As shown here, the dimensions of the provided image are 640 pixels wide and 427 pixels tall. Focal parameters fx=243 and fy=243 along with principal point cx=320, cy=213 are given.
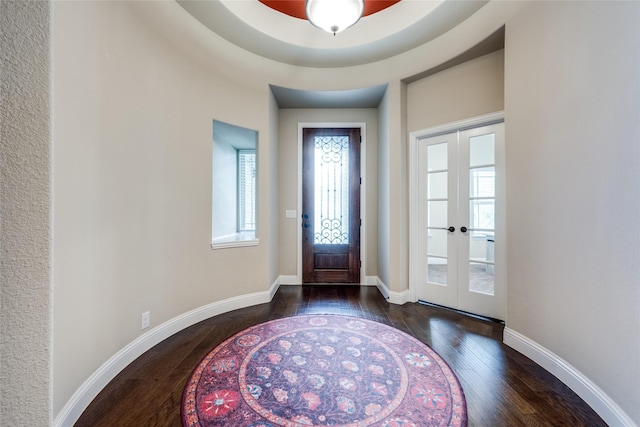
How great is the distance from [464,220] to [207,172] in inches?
107

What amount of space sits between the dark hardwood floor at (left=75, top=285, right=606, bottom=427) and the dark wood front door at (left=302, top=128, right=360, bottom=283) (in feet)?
3.04

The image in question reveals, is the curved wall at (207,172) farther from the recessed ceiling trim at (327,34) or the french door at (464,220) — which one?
the french door at (464,220)

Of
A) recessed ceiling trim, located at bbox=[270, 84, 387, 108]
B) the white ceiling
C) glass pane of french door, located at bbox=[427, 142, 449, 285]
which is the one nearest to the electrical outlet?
the white ceiling

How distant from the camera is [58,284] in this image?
1192 mm

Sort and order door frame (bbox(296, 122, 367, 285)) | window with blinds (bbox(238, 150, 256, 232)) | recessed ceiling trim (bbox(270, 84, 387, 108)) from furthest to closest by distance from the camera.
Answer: window with blinds (bbox(238, 150, 256, 232))
door frame (bbox(296, 122, 367, 285))
recessed ceiling trim (bbox(270, 84, 387, 108))

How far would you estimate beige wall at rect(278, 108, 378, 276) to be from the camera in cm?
359

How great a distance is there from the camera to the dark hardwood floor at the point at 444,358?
1.30 m

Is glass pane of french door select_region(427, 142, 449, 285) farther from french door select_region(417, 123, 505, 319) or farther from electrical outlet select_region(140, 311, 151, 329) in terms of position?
electrical outlet select_region(140, 311, 151, 329)

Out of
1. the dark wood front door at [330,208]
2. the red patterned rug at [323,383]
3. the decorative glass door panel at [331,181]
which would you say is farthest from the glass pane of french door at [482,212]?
the decorative glass door panel at [331,181]

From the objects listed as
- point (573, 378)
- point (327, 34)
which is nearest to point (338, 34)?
point (327, 34)

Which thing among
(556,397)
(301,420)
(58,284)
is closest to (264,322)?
(301,420)

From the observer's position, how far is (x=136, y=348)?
180cm

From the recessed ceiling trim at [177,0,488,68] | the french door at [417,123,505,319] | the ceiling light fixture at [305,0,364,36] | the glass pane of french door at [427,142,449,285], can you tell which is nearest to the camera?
the ceiling light fixture at [305,0,364,36]

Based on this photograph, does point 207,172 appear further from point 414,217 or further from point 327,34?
point 414,217
